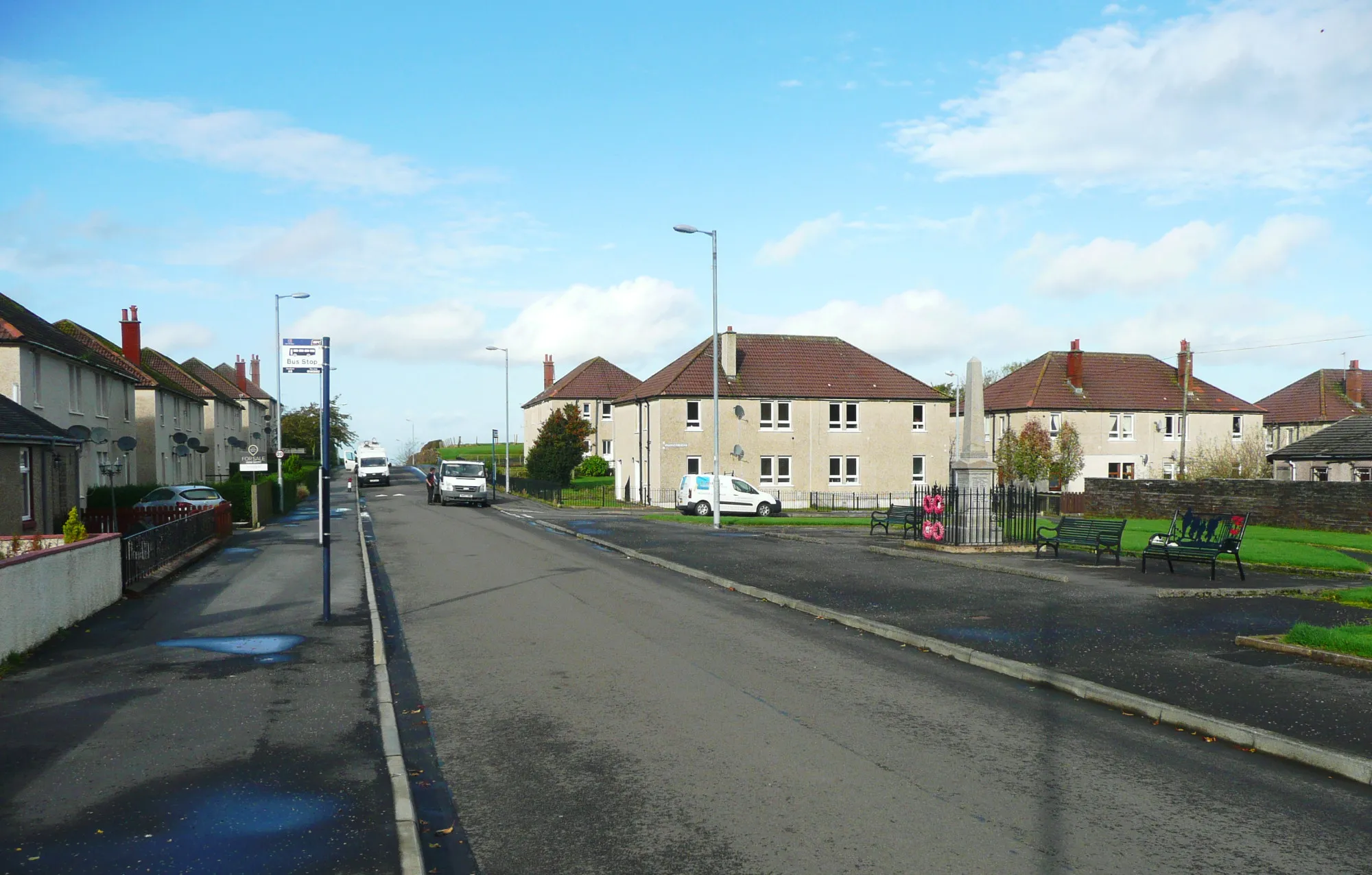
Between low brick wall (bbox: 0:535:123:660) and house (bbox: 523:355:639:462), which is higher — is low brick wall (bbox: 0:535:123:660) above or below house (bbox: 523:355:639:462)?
below

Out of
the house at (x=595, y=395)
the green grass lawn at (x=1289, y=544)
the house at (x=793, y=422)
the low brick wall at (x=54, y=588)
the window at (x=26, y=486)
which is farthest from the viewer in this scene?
the house at (x=595, y=395)

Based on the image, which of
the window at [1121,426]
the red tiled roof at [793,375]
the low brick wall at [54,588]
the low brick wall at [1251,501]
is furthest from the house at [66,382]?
the window at [1121,426]

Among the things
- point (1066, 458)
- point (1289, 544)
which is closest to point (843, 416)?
point (1066, 458)

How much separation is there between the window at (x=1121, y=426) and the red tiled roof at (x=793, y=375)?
1326 centimetres

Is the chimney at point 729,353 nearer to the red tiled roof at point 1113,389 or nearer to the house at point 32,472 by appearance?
the red tiled roof at point 1113,389

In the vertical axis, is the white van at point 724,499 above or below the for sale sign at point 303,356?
below

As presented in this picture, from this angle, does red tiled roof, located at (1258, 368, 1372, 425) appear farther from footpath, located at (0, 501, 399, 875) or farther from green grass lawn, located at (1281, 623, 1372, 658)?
footpath, located at (0, 501, 399, 875)

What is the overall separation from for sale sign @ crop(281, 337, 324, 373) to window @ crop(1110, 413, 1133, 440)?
5939 cm

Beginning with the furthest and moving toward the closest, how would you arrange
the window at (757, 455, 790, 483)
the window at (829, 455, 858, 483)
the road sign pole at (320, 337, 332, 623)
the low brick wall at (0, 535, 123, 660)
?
the window at (829, 455, 858, 483)
the window at (757, 455, 790, 483)
the road sign pole at (320, 337, 332, 623)
the low brick wall at (0, 535, 123, 660)

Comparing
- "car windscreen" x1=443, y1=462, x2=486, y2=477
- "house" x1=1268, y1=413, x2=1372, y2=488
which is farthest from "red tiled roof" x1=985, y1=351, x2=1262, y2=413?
"car windscreen" x1=443, y1=462, x2=486, y2=477

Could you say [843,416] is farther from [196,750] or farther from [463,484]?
[196,750]

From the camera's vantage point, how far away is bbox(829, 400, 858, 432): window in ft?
185

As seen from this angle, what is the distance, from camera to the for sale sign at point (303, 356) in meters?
13.2

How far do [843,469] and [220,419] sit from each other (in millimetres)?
40999
